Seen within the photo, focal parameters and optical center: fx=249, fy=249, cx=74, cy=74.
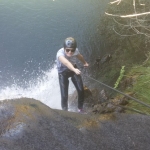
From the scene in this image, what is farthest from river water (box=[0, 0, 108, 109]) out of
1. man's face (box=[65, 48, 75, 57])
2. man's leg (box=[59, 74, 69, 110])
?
man's face (box=[65, 48, 75, 57])

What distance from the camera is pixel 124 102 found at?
612 centimetres

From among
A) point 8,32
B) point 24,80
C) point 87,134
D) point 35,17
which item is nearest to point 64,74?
point 87,134

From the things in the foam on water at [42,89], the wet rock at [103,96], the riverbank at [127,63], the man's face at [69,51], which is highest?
the man's face at [69,51]

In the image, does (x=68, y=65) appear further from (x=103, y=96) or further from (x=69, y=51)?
(x=103, y=96)

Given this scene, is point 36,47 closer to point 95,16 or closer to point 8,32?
point 8,32

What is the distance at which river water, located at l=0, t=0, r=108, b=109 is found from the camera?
1195cm

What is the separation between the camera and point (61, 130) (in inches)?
155

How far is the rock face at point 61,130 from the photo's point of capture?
3578mm

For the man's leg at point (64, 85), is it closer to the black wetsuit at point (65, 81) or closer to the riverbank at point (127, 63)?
the black wetsuit at point (65, 81)

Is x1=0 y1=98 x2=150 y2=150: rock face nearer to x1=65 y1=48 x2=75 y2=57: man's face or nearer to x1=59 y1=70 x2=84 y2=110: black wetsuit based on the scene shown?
x1=65 y1=48 x2=75 y2=57: man's face

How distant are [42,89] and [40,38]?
503 cm

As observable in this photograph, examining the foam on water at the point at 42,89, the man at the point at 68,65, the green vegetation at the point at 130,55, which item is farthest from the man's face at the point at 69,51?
the foam on water at the point at 42,89

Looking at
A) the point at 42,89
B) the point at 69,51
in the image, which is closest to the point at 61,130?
the point at 69,51

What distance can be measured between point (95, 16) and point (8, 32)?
5615 millimetres
